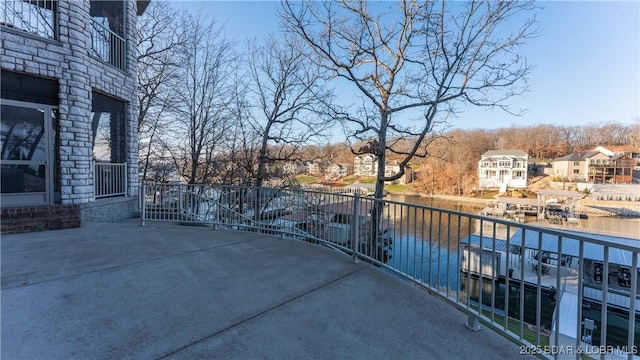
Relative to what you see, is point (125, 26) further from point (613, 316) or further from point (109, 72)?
point (613, 316)

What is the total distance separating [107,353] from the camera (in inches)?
70.1

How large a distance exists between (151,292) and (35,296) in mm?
1013

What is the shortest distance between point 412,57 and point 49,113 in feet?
30.9

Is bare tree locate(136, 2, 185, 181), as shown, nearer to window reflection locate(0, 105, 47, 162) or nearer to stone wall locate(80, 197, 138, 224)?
stone wall locate(80, 197, 138, 224)

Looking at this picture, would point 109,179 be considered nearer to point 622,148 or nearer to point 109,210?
point 109,210

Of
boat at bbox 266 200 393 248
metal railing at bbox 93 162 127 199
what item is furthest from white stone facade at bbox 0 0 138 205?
boat at bbox 266 200 393 248

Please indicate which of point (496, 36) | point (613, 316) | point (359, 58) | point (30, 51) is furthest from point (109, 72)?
point (613, 316)

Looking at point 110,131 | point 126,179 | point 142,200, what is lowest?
point 142,200

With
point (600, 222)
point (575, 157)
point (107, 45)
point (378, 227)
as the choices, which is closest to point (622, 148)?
point (575, 157)

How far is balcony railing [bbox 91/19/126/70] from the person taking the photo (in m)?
6.52

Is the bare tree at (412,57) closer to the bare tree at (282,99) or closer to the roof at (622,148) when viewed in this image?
the bare tree at (282,99)

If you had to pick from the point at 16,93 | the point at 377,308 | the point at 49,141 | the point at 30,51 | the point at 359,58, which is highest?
the point at 359,58

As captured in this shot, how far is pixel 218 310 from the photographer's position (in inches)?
93.2

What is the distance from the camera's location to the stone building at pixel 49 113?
199 inches
